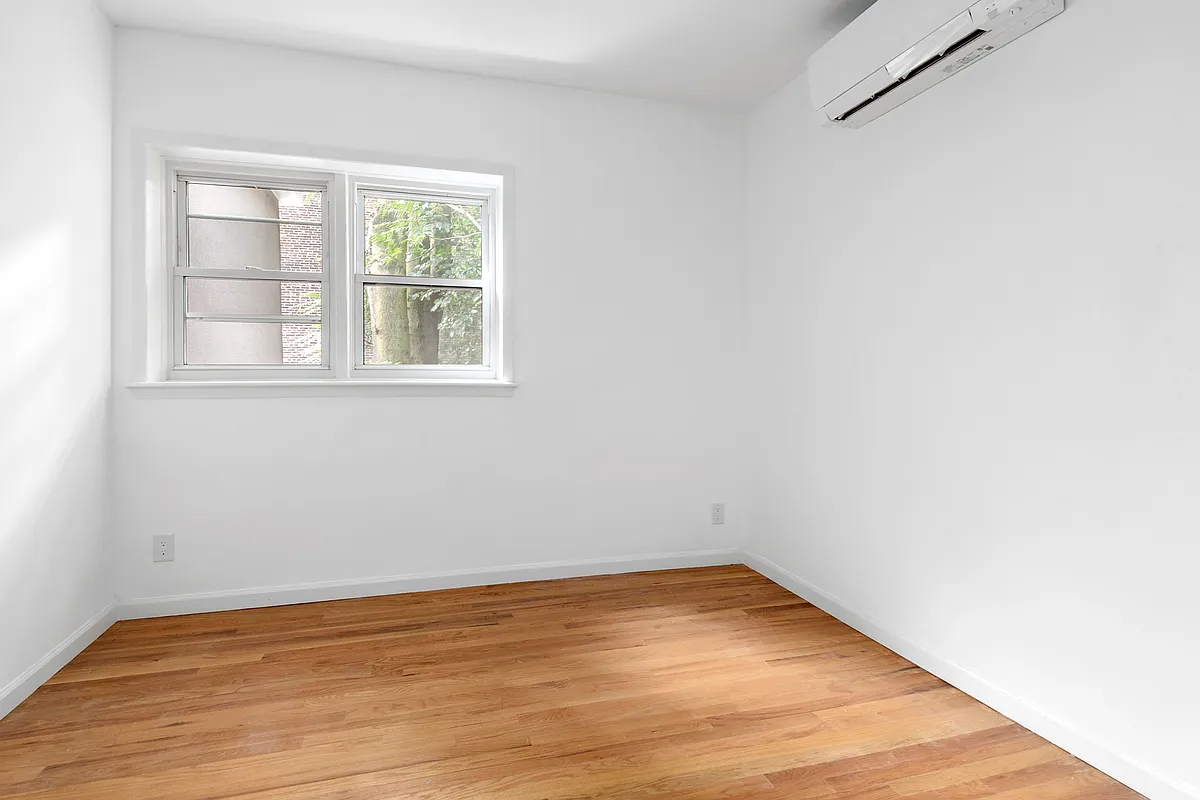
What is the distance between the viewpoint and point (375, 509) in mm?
3109

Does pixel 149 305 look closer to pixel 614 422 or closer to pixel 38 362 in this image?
pixel 38 362

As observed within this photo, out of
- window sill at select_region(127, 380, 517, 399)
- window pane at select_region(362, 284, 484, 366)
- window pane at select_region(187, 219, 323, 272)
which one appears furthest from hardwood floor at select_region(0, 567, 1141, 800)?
window pane at select_region(187, 219, 323, 272)

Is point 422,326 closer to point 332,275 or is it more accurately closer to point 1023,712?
point 332,275

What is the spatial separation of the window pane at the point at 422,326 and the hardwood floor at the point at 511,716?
1283 mm

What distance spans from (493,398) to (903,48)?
7.41 feet

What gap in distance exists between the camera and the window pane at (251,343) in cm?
304

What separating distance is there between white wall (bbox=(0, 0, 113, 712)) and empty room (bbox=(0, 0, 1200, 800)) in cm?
2

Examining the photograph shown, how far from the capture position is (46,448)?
2264 millimetres

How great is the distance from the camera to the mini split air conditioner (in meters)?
1.88

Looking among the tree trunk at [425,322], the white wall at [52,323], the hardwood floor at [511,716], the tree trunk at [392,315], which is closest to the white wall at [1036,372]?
the hardwood floor at [511,716]

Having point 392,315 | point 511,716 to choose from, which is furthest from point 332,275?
point 511,716

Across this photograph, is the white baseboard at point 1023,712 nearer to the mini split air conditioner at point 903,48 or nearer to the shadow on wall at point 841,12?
the mini split air conditioner at point 903,48

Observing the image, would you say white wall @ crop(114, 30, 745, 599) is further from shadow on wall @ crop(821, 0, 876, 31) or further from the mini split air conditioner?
the mini split air conditioner

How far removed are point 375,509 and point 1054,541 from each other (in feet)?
9.01
